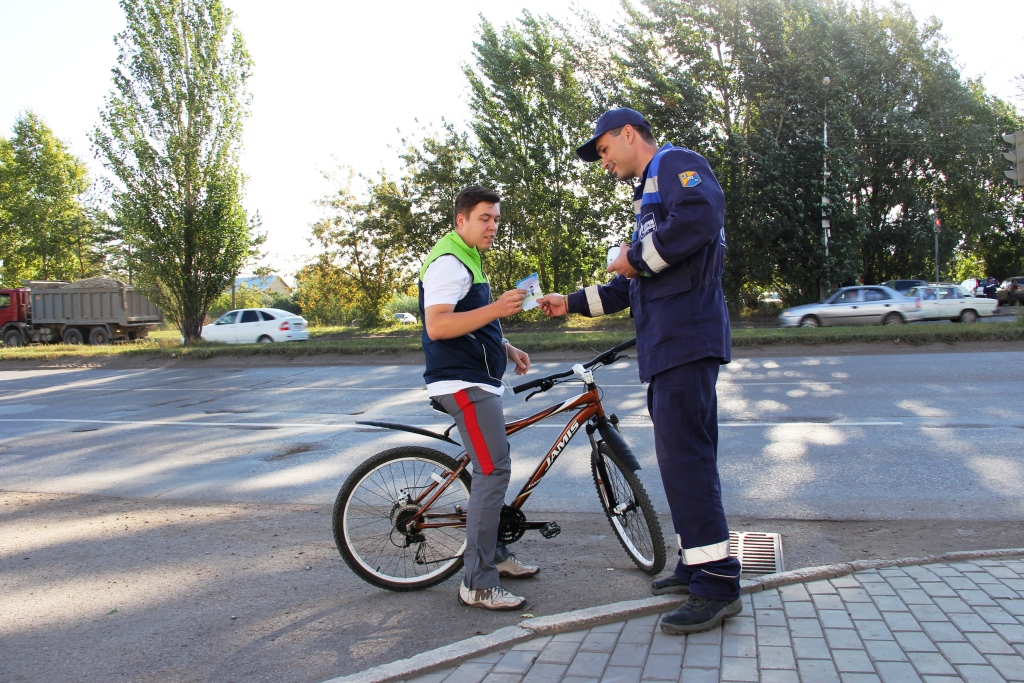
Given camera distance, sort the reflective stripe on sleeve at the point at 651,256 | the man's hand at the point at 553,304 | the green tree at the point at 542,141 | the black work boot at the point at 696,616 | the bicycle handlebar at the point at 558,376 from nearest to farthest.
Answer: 1. the black work boot at the point at 696,616
2. the reflective stripe on sleeve at the point at 651,256
3. the man's hand at the point at 553,304
4. the bicycle handlebar at the point at 558,376
5. the green tree at the point at 542,141

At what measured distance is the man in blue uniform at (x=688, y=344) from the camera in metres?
3.24

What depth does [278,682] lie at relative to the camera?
3.05 metres

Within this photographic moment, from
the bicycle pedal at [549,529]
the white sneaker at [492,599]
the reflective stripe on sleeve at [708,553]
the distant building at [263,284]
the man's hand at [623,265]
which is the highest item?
the distant building at [263,284]

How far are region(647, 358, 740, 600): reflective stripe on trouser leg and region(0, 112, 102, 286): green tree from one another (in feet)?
165

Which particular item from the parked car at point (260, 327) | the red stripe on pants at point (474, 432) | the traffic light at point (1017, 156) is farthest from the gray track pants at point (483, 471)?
the parked car at point (260, 327)

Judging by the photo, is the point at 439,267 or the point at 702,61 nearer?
the point at 439,267

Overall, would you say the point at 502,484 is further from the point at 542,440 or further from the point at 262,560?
the point at 542,440

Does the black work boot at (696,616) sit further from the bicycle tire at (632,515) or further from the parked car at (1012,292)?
the parked car at (1012,292)

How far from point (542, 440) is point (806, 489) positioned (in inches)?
105

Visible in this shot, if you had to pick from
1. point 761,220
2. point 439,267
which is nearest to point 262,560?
point 439,267

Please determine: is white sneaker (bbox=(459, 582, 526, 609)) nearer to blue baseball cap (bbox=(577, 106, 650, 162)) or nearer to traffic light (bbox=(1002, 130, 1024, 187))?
blue baseball cap (bbox=(577, 106, 650, 162))

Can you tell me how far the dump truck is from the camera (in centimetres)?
3356

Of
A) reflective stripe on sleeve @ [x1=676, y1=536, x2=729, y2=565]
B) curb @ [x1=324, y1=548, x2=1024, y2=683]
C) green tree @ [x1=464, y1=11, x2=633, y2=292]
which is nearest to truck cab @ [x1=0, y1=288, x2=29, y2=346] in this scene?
green tree @ [x1=464, y1=11, x2=633, y2=292]

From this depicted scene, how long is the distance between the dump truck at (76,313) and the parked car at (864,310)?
25721mm
